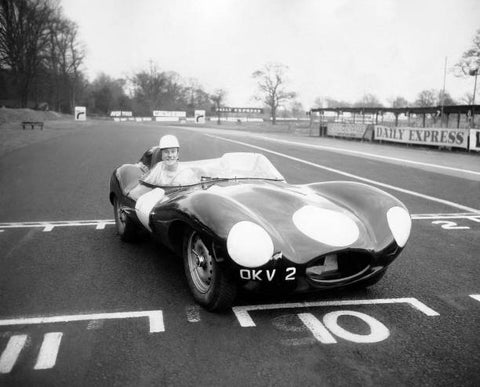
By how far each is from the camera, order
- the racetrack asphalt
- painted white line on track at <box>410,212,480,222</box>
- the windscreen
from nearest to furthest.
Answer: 1. the racetrack asphalt
2. the windscreen
3. painted white line on track at <box>410,212,480,222</box>

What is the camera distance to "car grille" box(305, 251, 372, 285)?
335 cm

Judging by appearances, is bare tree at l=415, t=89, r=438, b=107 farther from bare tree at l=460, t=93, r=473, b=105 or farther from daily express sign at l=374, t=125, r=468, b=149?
daily express sign at l=374, t=125, r=468, b=149

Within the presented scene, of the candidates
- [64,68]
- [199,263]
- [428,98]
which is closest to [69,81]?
[64,68]

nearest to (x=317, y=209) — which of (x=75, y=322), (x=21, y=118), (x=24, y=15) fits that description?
(x=75, y=322)

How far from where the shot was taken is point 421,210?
766cm

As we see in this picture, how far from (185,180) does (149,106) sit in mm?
96978


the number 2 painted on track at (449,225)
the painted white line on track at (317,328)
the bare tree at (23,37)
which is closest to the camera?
the painted white line on track at (317,328)

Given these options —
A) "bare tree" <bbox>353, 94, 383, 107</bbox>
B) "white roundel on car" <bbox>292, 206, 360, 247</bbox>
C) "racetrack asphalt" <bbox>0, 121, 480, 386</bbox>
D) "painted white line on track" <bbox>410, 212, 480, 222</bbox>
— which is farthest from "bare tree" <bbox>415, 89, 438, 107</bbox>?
"white roundel on car" <bbox>292, 206, 360, 247</bbox>

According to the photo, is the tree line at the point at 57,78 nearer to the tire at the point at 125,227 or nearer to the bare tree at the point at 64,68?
the bare tree at the point at 64,68

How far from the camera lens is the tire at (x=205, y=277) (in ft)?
11.0

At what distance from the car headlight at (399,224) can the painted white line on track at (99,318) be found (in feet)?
6.34

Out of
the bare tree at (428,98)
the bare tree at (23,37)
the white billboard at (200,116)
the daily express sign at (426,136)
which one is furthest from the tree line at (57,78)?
the daily express sign at (426,136)

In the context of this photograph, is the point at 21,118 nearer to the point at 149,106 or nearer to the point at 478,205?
the point at 478,205

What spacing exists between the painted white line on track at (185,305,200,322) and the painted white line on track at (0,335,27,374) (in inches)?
43.9
